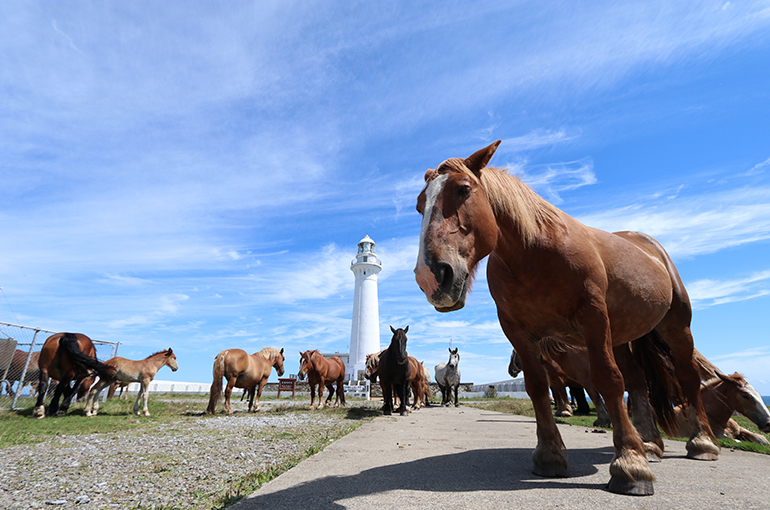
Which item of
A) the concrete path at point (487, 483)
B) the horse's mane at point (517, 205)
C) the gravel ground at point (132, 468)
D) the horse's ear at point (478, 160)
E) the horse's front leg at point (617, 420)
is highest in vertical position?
the horse's ear at point (478, 160)

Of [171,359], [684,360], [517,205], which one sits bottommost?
[684,360]

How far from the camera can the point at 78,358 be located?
9.31 metres

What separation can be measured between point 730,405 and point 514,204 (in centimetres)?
587

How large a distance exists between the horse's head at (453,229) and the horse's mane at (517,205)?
14 centimetres

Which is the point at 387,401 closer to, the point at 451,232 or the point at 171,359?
the point at 171,359

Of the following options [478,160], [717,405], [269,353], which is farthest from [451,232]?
[269,353]

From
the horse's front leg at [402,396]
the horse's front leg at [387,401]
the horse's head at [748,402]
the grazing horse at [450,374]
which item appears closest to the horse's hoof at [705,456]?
the horse's head at [748,402]

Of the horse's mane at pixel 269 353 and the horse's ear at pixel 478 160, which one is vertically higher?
the horse's ear at pixel 478 160

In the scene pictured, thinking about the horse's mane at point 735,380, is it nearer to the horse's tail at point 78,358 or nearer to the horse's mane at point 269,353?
the horse's tail at point 78,358

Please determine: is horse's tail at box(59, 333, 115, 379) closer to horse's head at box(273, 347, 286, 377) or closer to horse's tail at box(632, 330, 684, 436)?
horse's head at box(273, 347, 286, 377)

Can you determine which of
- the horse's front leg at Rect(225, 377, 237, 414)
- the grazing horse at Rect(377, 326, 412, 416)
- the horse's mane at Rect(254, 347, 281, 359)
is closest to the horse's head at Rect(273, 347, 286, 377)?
the horse's mane at Rect(254, 347, 281, 359)

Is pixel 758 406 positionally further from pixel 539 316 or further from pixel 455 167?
pixel 455 167

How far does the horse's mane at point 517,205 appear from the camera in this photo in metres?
2.72

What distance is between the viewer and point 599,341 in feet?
8.35
